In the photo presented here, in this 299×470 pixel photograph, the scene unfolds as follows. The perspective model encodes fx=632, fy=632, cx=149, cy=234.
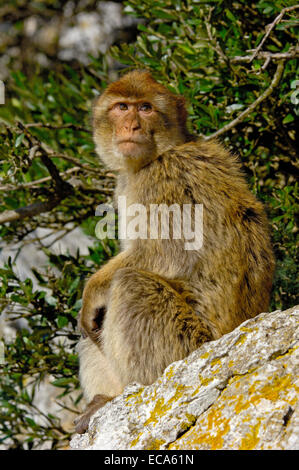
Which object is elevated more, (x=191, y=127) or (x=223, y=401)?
(x=191, y=127)

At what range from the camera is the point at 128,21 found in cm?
838

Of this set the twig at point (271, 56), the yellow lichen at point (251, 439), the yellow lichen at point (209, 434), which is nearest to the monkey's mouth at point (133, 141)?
the twig at point (271, 56)

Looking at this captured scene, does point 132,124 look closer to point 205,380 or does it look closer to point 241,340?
point 241,340

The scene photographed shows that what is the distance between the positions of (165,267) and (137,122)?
1092 mm

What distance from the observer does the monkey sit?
349 centimetres

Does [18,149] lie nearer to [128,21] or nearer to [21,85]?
[21,85]

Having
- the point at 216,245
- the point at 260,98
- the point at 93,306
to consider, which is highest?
the point at 260,98

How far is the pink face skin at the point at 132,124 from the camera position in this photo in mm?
4160

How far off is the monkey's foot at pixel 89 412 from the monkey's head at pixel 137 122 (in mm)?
1501

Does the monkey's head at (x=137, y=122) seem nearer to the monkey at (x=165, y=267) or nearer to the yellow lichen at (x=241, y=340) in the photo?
the monkey at (x=165, y=267)

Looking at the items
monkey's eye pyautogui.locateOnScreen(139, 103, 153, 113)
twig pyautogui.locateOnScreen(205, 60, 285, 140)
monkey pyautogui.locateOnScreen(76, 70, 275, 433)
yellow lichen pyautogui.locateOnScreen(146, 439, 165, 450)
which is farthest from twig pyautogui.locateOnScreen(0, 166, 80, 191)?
yellow lichen pyautogui.locateOnScreen(146, 439, 165, 450)

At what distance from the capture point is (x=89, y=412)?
3666 millimetres

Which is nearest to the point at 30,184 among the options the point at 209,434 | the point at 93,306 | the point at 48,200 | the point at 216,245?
the point at 48,200

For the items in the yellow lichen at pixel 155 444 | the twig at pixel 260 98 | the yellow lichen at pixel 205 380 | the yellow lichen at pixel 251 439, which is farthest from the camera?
the twig at pixel 260 98
